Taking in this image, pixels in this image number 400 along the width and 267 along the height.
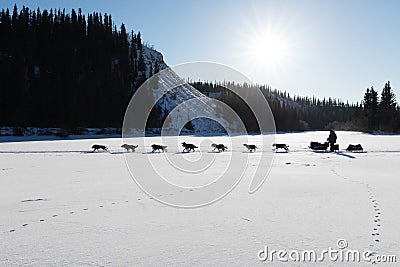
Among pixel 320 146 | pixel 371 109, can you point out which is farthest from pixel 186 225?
pixel 371 109

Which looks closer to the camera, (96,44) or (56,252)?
(56,252)

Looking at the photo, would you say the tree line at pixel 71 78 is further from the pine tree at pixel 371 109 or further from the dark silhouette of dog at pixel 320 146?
the dark silhouette of dog at pixel 320 146

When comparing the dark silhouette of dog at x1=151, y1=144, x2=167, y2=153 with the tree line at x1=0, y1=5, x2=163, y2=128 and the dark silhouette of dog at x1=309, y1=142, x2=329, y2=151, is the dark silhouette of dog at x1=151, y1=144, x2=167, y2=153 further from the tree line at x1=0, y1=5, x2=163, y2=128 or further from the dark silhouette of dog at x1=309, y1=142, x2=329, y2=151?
the tree line at x1=0, y1=5, x2=163, y2=128

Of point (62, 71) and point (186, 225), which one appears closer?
point (186, 225)

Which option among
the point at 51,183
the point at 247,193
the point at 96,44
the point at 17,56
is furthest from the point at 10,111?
the point at 247,193

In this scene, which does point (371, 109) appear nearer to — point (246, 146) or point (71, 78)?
point (246, 146)

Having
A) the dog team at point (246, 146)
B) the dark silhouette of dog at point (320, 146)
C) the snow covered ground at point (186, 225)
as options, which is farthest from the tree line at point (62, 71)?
the snow covered ground at point (186, 225)

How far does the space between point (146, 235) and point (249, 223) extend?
194 cm

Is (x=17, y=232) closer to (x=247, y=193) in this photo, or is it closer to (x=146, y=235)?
(x=146, y=235)

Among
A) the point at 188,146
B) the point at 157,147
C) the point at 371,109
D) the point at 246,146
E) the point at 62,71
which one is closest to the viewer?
the point at 157,147

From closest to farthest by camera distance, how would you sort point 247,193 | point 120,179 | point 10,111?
point 247,193, point 120,179, point 10,111

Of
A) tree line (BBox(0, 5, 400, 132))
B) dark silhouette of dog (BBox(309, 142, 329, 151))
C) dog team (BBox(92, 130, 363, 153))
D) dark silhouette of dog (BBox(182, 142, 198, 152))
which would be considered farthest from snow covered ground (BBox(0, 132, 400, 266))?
tree line (BBox(0, 5, 400, 132))

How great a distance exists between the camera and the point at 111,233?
17.5ft

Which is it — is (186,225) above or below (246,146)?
below
